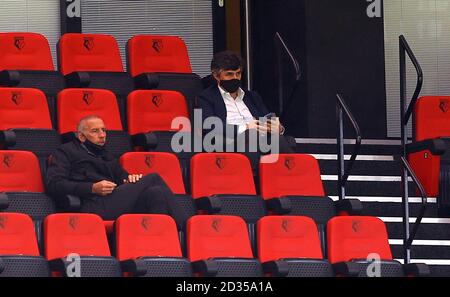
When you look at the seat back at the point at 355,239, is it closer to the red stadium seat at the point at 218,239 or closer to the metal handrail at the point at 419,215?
the metal handrail at the point at 419,215

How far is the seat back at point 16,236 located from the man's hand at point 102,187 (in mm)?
620

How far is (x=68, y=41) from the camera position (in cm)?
984

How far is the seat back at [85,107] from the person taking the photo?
9078 millimetres

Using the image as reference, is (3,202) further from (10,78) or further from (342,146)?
(342,146)

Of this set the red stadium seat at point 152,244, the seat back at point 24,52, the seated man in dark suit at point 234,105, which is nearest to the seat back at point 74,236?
the red stadium seat at point 152,244

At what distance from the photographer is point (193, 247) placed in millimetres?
8016

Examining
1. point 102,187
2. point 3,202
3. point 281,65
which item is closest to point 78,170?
point 102,187

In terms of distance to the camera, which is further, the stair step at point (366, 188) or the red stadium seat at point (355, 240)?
the stair step at point (366, 188)

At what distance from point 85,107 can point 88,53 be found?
86cm

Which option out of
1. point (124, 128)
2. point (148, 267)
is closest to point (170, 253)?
point (148, 267)
